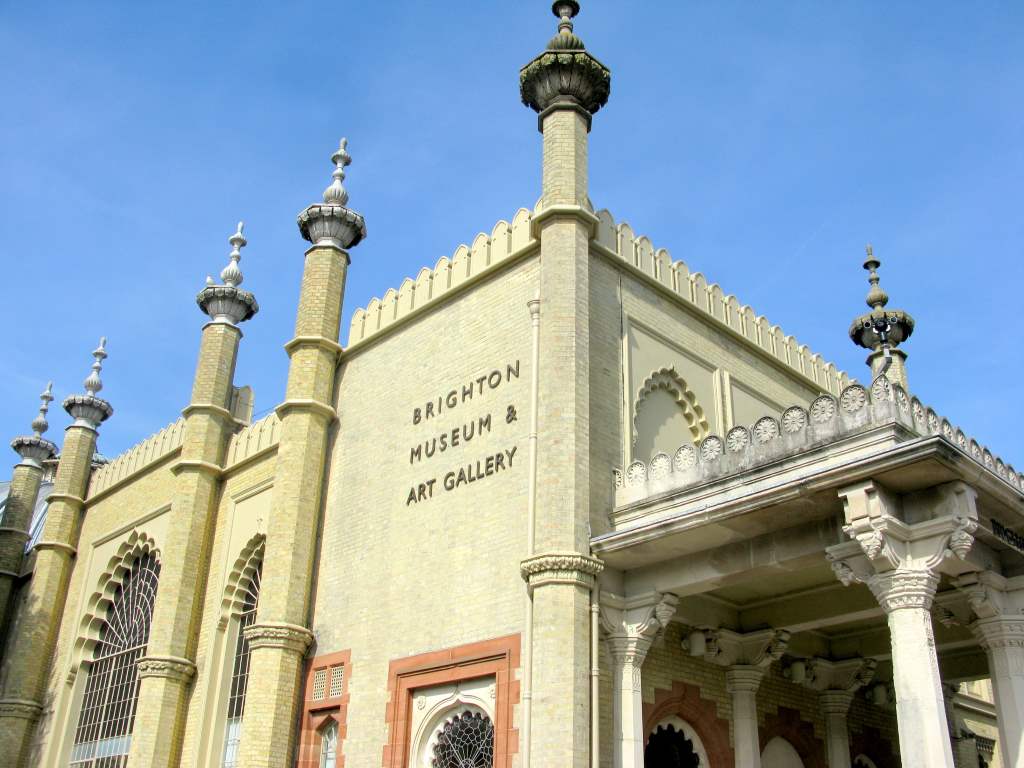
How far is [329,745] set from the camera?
49.8 feet

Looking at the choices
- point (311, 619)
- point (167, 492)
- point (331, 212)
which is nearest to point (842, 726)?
point (311, 619)

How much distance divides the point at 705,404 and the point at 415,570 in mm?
4843

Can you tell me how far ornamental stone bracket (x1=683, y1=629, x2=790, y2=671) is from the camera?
13.7 metres

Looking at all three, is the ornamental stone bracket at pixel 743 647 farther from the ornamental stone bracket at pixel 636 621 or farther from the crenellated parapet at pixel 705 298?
the crenellated parapet at pixel 705 298

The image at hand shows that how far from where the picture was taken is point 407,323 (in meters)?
17.0

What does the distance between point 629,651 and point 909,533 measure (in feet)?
11.8

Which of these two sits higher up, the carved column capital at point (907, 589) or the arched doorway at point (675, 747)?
the carved column capital at point (907, 589)

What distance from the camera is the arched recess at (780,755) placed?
47.9 feet

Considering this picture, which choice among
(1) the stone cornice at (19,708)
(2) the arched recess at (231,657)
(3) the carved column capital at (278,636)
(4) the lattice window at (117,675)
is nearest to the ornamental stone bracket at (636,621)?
(3) the carved column capital at (278,636)

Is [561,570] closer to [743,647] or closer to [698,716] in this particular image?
[698,716]

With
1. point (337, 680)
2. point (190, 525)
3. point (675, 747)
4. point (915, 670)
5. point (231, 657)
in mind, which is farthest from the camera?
point (190, 525)

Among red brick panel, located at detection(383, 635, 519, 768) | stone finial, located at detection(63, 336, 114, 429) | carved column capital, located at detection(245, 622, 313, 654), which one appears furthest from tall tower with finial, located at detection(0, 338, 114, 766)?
red brick panel, located at detection(383, 635, 519, 768)

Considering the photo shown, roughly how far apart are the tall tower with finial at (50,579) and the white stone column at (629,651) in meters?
15.1

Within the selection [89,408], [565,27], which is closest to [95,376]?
[89,408]
